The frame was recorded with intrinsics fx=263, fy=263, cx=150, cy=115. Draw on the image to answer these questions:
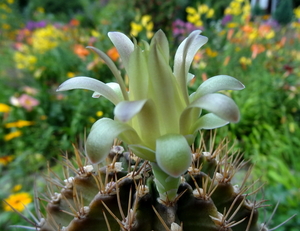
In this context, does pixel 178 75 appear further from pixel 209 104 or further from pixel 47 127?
pixel 47 127

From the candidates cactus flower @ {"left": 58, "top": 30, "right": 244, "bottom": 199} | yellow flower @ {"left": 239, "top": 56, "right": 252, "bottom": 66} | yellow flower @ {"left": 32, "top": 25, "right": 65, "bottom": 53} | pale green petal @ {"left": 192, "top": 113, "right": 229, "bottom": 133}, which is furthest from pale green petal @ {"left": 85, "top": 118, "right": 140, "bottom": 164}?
yellow flower @ {"left": 32, "top": 25, "right": 65, "bottom": 53}

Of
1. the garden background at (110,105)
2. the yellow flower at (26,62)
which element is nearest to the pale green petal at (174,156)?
the garden background at (110,105)

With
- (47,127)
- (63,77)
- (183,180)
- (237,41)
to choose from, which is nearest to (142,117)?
(183,180)

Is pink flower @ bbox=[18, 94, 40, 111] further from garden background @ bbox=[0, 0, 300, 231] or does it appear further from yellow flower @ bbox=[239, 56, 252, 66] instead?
yellow flower @ bbox=[239, 56, 252, 66]

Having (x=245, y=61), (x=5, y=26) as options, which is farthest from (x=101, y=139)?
(x=5, y=26)

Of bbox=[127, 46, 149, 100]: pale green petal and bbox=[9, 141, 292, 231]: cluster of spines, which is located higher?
bbox=[127, 46, 149, 100]: pale green petal

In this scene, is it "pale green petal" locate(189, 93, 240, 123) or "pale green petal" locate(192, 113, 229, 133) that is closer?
"pale green petal" locate(189, 93, 240, 123)

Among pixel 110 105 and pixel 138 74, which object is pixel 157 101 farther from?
pixel 110 105
